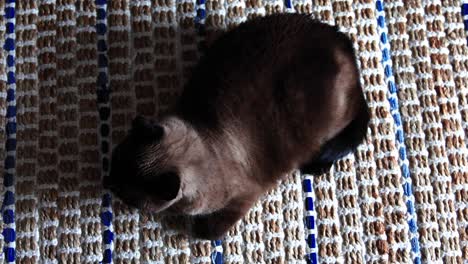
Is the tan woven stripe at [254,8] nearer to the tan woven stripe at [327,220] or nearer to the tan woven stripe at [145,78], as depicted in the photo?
the tan woven stripe at [145,78]

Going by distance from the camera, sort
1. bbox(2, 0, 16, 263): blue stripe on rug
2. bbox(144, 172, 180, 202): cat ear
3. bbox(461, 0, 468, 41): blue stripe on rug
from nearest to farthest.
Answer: bbox(144, 172, 180, 202): cat ear, bbox(2, 0, 16, 263): blue stripe on rug, bbox(461, 0, 468, 41): blue stripe on rug

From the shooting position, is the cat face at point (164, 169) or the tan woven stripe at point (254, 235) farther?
the tan woven stripe at point (254, 235)

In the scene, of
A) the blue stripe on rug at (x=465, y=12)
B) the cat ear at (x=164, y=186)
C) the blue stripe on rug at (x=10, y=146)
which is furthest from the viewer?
the blue stripe on rug at (x=465, y=12)

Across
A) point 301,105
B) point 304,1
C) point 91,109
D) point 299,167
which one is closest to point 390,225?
point 299,167

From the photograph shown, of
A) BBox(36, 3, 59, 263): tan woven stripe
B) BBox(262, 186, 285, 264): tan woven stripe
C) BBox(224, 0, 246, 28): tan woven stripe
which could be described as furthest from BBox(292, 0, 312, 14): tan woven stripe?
BBox(36, 3, 59, 263): tan woven stripe

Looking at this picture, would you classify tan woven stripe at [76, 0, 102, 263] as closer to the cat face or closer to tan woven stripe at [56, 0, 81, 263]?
tan woven stripe at [56, 0, 81, 263]

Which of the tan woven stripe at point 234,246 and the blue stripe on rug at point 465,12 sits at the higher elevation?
the blue stripe on rug at point 465,12

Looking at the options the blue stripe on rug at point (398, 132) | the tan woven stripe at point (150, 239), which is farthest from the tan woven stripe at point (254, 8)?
the tan woven stripe at point (150, 239)

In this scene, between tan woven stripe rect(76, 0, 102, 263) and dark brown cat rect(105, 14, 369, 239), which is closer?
dark brown cat rect(105, 14, 369, 239)
